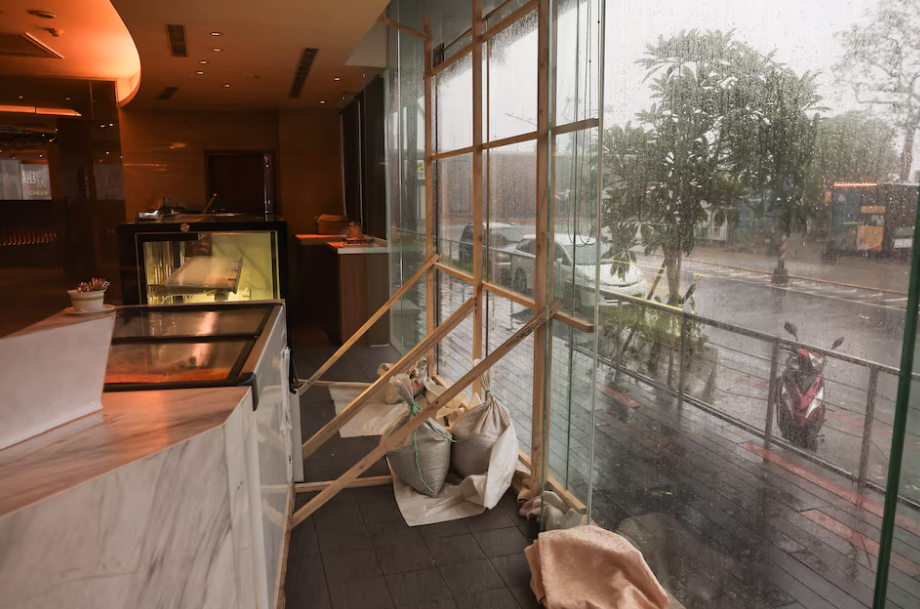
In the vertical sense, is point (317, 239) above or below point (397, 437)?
above

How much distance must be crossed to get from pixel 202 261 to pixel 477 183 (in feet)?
6.42

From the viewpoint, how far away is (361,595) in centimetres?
244

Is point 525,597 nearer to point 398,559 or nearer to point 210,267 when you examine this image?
point 398,559

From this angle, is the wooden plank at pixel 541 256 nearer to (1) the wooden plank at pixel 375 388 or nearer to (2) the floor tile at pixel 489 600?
(2) the floor tile at pixel 489 600

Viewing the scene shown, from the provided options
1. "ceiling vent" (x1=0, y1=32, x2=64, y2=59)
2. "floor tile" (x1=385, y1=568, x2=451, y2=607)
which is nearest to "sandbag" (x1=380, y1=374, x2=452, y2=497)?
"floor tile" (x1=385, y1=568, x2=451, y2=607)

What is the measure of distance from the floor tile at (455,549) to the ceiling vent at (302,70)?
3808mm

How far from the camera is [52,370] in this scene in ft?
4.21

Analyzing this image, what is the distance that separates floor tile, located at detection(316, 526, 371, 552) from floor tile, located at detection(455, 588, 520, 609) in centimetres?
55

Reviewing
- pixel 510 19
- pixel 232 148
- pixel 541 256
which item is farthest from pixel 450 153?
pixel 232 148

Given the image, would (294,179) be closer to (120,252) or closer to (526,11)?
(120,252)

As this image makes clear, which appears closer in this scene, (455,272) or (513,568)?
(513,568)

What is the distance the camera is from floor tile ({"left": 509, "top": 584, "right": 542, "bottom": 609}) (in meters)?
2.36

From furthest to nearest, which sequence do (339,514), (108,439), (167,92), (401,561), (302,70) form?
1. (167,92)
2. (302,70)
3. (339,514)
4. (401,561)
5. (108,439)

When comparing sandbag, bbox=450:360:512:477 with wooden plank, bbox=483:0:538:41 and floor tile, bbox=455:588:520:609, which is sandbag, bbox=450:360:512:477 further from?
wooden plank, bbox=483:0:538:41
